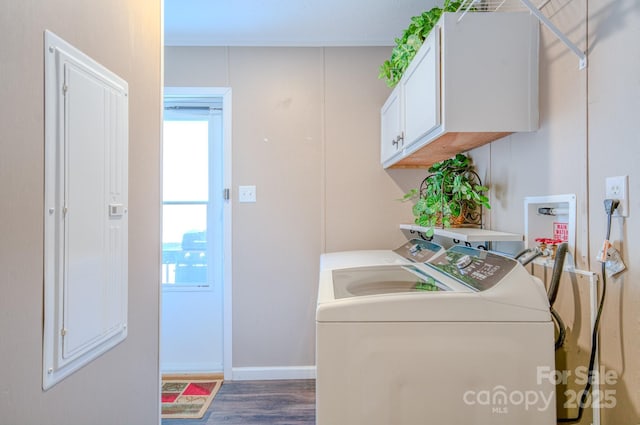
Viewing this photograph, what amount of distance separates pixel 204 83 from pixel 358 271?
1786mm

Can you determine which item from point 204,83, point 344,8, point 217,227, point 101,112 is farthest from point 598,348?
point 204,83

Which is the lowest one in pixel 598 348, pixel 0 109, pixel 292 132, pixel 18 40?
pixel 598 348

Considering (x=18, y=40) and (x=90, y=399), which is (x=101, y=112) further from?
(x=90, y=399)

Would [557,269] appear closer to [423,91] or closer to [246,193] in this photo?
[423,91]

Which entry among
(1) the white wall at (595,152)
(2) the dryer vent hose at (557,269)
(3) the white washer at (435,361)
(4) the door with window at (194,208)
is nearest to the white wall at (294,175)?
(4) the door with window at (194,208)

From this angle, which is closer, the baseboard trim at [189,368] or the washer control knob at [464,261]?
the washer control knob at [464,261]

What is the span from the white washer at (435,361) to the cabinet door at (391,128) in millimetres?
1141

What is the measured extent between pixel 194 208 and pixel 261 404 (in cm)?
142

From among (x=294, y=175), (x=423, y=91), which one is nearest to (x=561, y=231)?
(x=423, y=91)

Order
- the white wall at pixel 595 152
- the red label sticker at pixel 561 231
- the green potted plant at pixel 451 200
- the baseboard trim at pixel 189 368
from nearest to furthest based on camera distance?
the white wall at pixel 595 152 → the red label sticker at pixel 561 231 → the green potted plant at pixel 451 200 → the baseboard trim at pixel 189 368

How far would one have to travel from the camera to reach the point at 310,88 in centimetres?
245

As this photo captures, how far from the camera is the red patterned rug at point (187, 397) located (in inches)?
81.0

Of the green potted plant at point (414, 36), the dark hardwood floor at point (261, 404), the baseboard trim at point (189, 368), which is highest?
the green potted plant at point (414, 36)

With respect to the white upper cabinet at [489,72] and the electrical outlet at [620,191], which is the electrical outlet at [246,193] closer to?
the white upper cabinet at [489,72]
